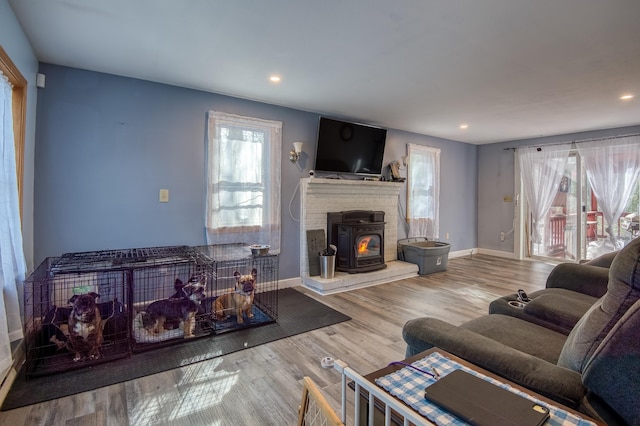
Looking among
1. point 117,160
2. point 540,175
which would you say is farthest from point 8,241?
point 540,175

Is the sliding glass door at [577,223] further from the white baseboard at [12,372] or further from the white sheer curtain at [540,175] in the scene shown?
the white baseboard at [12,372]

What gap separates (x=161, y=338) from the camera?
2564 millimetres

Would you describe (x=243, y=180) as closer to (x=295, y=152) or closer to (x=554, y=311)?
(x=295, y=152)

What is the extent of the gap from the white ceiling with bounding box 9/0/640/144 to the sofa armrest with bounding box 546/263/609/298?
1.70 metres

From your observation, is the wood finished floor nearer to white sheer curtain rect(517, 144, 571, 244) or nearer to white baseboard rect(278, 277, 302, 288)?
white baseboard rect(278, 277, 302, 288)

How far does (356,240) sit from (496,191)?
12.8 feet

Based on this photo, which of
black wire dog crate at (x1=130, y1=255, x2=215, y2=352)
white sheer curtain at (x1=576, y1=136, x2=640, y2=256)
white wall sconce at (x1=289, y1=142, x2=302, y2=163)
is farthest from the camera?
white sheer curtain at (x1=576, y1=136, x2=640, y2=256)

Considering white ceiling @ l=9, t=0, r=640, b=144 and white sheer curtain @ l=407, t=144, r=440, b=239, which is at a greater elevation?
white ceiling @ l=9, t=0, r=640, b=144

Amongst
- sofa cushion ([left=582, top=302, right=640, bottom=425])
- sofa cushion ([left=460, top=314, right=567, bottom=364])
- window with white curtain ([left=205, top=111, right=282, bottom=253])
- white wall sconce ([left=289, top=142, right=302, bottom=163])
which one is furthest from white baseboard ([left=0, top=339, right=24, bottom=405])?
white wall sconce ([left=289, top=142, right=302, bottom=163])

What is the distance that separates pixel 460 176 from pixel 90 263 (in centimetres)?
629

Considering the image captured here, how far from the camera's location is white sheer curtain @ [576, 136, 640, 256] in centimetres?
480

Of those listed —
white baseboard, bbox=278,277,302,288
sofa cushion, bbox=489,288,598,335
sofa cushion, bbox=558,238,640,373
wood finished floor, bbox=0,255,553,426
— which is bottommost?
wood finished floor, bbox=0,255,553,426

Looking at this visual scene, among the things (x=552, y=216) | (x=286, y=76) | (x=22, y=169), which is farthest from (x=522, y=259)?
(x=22, y=169)

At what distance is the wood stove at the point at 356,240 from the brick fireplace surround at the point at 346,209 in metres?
0.10
